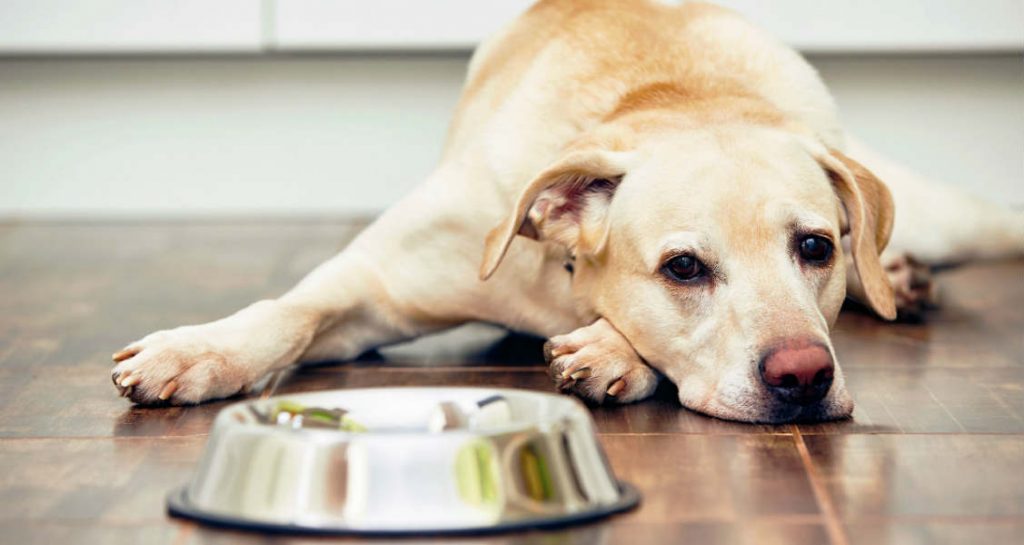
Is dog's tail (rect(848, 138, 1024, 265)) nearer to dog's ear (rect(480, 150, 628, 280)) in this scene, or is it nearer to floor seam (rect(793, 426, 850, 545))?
dog's ear (rect(480, 150, 628, 280))

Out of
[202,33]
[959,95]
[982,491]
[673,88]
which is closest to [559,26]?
[673,88]

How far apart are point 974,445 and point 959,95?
2521 millimetres

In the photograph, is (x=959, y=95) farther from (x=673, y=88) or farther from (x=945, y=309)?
(x=673, y=88)

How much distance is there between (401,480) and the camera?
1.58 m

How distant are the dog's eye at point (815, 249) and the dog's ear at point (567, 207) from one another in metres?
0.31

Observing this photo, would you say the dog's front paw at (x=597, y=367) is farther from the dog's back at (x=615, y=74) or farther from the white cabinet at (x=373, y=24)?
the white cabinet at (x=373, y=24)

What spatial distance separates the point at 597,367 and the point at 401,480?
674mm

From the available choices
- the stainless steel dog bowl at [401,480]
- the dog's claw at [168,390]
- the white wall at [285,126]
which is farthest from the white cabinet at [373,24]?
the stainless steel dog bowl at [401,480]

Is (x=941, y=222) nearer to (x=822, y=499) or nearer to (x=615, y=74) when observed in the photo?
(x=615, y=74)

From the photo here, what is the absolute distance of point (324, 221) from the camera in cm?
437

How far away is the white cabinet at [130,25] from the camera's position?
13.5ft

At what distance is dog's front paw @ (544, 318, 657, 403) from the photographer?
219cm

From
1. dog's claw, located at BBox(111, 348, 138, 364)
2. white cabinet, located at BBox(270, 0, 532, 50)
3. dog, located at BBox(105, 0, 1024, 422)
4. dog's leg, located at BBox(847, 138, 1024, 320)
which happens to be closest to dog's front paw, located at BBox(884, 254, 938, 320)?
dog's leg, located at BBox(847, 138, 1024, 320)

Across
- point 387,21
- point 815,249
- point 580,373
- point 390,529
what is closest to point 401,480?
point 390,529
